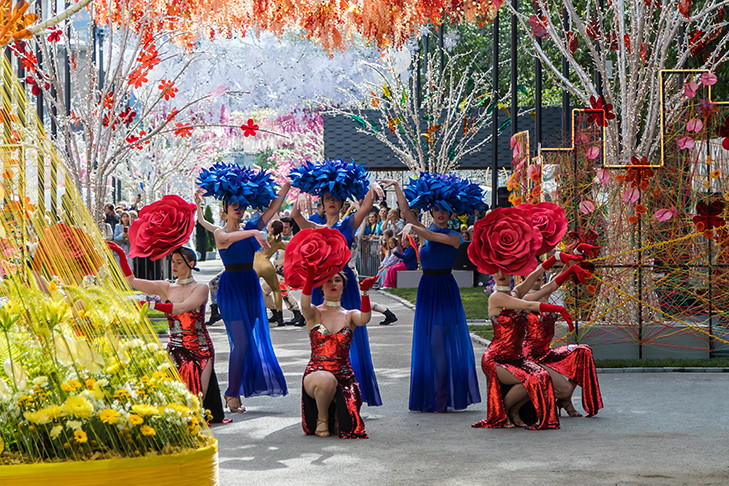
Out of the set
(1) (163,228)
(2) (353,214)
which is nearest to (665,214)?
(2) (353,214)

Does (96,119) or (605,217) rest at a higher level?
(96,119)

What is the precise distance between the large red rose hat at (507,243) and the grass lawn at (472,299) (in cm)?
776

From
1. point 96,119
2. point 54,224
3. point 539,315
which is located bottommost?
point 539,315

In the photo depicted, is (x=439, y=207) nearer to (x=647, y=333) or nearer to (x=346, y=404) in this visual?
(x=346, y=404)

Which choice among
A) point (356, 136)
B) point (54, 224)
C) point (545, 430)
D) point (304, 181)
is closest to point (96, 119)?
point (304, 181)

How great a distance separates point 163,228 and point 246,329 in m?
1.39

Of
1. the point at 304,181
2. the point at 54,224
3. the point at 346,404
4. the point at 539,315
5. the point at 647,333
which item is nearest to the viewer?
the point at 54,224

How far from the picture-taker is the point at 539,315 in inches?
321

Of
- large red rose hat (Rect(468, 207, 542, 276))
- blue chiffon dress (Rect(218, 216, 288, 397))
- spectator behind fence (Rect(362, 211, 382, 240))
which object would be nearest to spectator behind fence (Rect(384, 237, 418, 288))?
spectator behind fence (Rect(362, 211, 382, 240))

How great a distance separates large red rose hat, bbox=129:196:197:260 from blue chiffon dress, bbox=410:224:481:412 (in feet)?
6.26

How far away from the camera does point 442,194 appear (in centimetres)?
849

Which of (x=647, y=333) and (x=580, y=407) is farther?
(x=647, y=333)

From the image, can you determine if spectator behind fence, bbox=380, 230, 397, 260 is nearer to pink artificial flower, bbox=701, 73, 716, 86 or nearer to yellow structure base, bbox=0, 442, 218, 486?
pink artificial flower, bbox=701, 73, 716, 86

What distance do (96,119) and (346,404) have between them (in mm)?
7006
